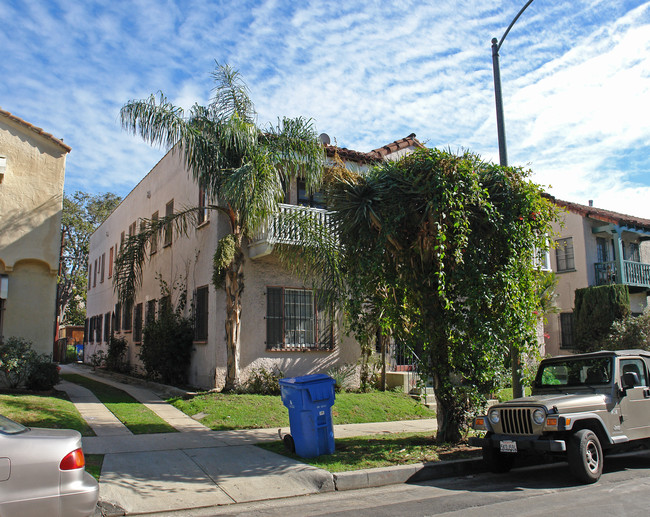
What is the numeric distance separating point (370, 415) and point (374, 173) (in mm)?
5721

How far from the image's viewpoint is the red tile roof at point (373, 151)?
15.8 m

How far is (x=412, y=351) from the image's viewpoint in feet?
32.8

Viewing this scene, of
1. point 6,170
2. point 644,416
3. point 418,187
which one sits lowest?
point 644,416

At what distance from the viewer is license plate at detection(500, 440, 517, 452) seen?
289 inches

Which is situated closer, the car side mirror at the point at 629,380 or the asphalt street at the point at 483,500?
the asphalt street at the point at 483,500

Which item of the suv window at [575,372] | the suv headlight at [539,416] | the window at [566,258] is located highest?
the window at [566,258]

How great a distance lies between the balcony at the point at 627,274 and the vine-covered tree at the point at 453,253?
15358mm

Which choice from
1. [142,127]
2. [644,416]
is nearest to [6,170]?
[142,127]

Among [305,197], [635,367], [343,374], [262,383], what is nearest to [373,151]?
[305,197]

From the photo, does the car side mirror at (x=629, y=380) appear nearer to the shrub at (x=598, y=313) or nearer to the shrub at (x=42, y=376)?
the shrub at (x=42, y=376)

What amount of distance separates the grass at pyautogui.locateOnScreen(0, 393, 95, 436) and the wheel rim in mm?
7677

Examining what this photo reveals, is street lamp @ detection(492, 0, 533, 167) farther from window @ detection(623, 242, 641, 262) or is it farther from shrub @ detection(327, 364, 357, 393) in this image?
Result: window @ detection(623, 242, 641, 262)

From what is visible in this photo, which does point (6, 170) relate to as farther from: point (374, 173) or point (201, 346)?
point (374, 173)

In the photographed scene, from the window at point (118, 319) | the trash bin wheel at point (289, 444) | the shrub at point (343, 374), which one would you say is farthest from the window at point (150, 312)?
the trash bin wheel at point (289, 444)
